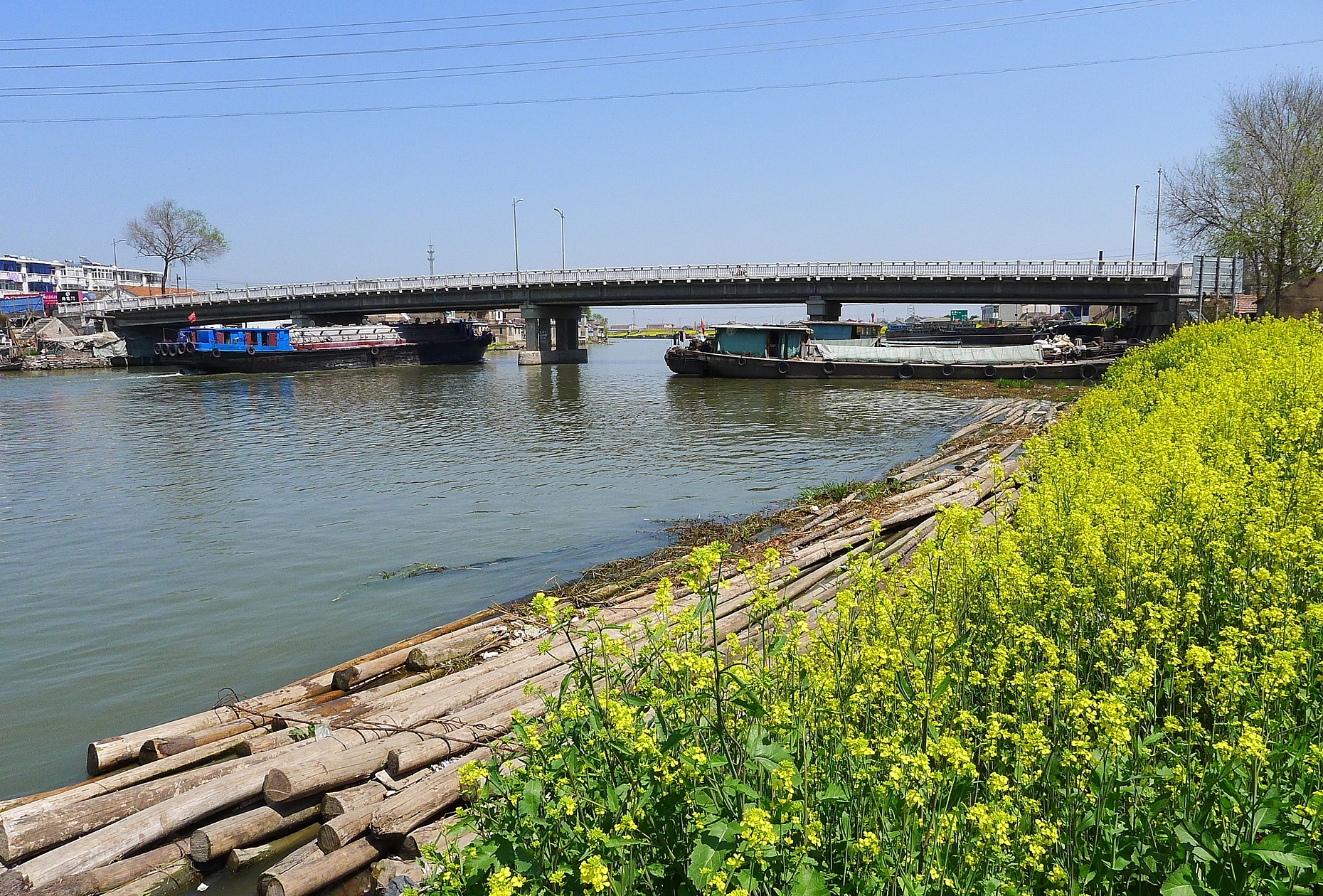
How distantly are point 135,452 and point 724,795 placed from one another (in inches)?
1003

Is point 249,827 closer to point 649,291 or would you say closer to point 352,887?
point 352,887

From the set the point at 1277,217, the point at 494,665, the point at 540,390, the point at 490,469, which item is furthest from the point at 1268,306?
the point at 494,665

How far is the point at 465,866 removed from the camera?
3.09 metres

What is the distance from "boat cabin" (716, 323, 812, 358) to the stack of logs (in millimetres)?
41455

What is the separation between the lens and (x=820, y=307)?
58188 millimetres

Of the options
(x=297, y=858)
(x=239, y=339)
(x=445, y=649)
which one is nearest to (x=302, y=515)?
(x=445, y=649)

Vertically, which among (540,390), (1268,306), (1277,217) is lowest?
(540,390)

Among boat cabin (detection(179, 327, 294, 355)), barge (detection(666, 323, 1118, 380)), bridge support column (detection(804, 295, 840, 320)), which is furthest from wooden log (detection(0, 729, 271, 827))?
boat cabin (detection(179, 327, 294, 355))

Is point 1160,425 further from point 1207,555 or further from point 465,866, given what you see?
point 465,866

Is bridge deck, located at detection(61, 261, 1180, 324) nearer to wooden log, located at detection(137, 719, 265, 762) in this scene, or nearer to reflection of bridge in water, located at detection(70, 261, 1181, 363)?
reflection of bridge in water, located at detection(70, 261, 1181, 363)

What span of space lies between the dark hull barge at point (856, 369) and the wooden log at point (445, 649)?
39428 mm

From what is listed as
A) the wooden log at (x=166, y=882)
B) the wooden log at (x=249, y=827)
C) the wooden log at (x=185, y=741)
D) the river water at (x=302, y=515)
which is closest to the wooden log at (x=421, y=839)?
the wooden log at (x=249, y=827)

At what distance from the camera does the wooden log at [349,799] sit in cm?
502

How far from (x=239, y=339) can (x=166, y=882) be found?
64672 mm
